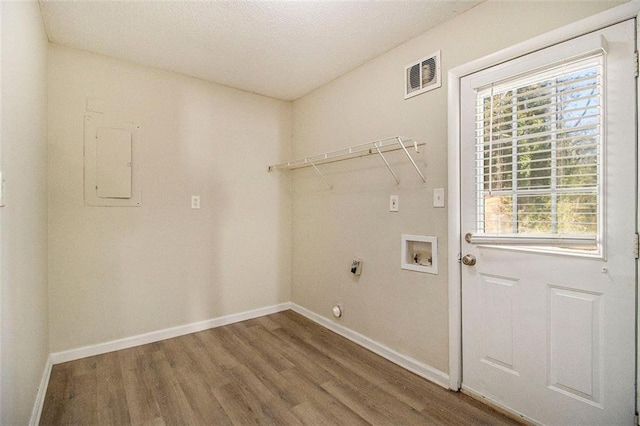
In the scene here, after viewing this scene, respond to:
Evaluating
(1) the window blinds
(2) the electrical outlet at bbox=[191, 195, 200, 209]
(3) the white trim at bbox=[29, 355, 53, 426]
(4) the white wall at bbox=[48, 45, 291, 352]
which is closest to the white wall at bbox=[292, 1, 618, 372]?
(1) the window blinds

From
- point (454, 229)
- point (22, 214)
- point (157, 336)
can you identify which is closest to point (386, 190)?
point (454, 229)

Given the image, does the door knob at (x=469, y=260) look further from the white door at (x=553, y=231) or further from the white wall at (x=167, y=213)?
the white wall at (x=167, y=213)

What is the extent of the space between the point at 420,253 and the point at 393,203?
1.38 ft

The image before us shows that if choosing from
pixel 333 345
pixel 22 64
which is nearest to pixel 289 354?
pixel 333 345

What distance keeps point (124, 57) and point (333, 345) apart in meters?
2.96

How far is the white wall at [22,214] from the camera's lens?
3.88ft

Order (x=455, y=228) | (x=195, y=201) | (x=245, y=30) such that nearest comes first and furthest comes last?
(x=455, y=228) → (x=245, y=30) → (x=195, y=201)

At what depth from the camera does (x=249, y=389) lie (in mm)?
1960

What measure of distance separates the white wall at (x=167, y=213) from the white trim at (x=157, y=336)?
1.8 inches

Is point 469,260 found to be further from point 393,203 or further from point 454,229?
point 393,203

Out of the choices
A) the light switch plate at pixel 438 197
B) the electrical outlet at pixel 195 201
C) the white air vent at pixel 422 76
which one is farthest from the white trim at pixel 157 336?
the white air vent at pixel 422 76

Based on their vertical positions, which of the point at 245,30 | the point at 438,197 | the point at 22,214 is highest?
the point at 245,30

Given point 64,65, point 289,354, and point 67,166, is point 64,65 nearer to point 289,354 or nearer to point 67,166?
point 67,166

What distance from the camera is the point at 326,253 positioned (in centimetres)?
300
